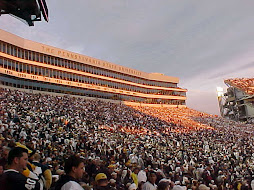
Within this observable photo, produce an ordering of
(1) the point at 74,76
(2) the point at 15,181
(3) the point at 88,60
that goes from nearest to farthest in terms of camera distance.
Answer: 1. (2) the point at 15,181
2. (1) the point at 74,76
3. (3) the point at 88,60

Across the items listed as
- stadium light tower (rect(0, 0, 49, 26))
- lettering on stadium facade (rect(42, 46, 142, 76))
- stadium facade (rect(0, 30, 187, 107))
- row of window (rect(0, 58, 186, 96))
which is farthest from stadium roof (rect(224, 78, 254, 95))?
stadium light tower (rect(0, 0, 49, 26))

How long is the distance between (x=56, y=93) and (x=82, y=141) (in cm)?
2116

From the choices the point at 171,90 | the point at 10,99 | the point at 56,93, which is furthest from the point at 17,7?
the point at 171,90

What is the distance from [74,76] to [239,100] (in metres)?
45.4

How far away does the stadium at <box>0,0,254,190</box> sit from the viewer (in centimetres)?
499

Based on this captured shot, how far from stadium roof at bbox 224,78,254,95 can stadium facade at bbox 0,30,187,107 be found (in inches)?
746

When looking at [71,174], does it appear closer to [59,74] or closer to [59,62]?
[59,74]

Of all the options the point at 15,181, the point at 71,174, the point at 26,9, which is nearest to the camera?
the point at 15,181

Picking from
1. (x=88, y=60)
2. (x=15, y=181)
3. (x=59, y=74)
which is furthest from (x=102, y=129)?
(x=88, y=60)

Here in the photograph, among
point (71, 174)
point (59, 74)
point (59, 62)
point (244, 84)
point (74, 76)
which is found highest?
point (244, 84)

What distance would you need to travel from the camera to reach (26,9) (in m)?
6.66

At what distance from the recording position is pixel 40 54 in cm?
3250

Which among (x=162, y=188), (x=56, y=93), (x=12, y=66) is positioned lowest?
(x=162, y=188)

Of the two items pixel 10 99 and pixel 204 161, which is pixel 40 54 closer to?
pixel 10 99
